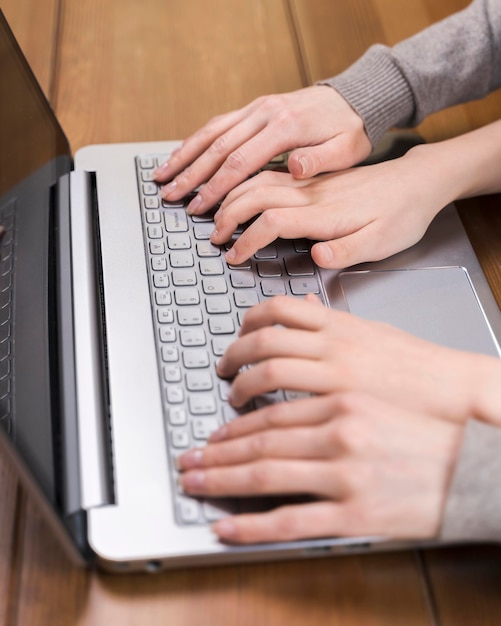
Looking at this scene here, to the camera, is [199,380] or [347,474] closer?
[347,474]

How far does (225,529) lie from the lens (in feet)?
1.64

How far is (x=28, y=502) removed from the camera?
1.88ft

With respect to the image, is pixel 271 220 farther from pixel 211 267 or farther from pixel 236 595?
pixel 236 595

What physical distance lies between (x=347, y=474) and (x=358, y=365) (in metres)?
0.10

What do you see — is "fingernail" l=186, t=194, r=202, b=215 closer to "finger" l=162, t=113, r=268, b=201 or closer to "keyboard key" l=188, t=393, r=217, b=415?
"finger" l=162, t=113, r=268, b=201

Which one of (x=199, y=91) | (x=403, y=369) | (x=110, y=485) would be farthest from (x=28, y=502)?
(x=199, y=91)

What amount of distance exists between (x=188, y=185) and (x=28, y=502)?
377mm

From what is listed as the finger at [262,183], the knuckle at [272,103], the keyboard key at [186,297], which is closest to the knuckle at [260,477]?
the keyboard key at [186,297]

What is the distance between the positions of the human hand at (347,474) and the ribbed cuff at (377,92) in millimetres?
407

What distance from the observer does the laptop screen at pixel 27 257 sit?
21.7 inches

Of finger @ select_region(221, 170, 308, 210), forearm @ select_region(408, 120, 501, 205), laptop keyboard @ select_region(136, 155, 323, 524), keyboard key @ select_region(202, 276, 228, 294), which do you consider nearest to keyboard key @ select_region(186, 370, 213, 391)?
laptop keyboard @ select_region(136, 155, 323, 524)

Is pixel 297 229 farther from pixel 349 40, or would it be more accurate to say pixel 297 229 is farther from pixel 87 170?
pixel 349 40

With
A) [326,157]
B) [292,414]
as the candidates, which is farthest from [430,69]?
[292,414]

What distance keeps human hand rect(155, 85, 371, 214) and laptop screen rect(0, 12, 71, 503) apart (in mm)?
136
